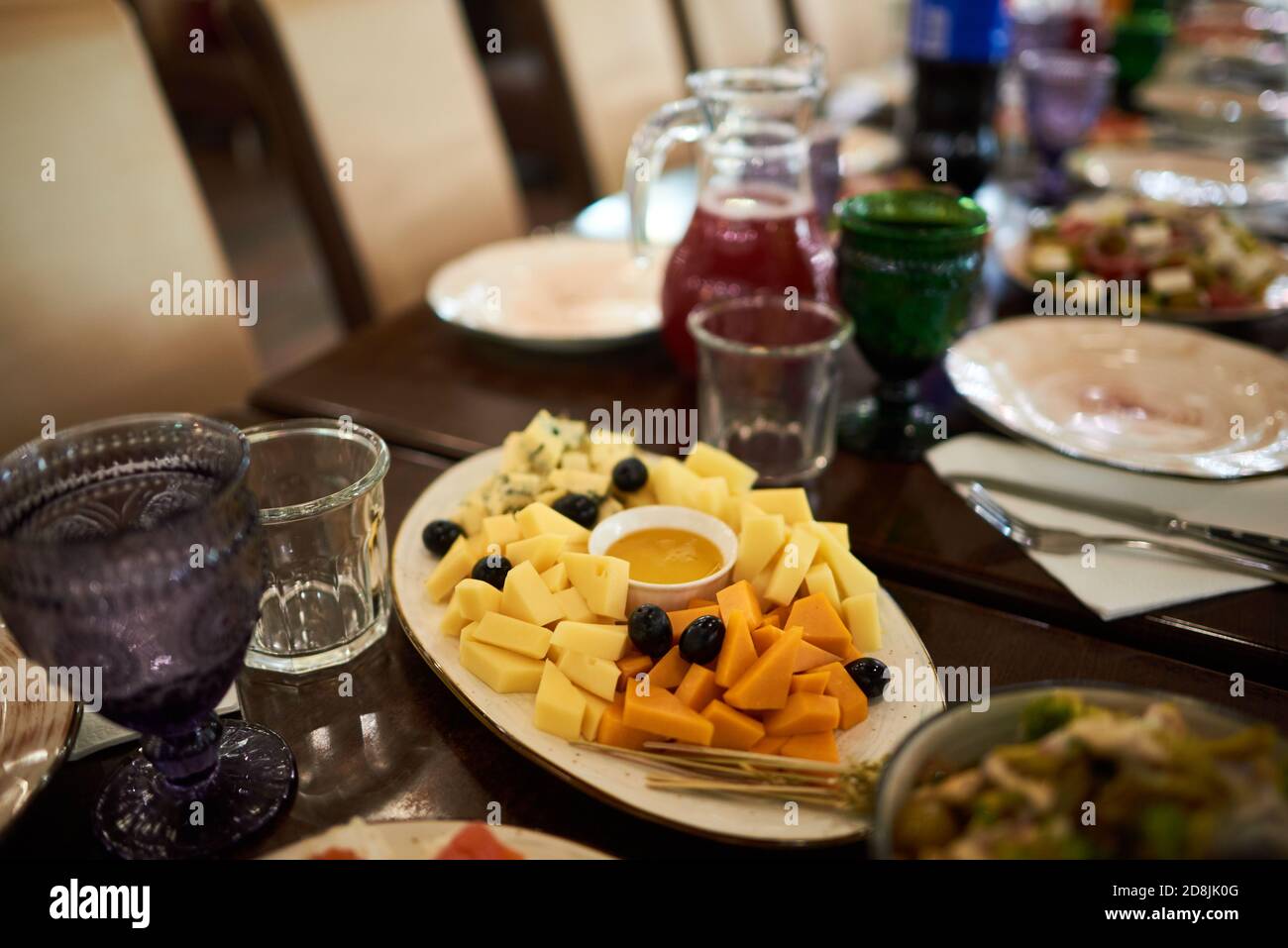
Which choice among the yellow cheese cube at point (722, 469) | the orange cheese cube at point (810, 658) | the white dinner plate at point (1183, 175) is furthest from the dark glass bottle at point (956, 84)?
the orange cheese cube at point (810, 658)

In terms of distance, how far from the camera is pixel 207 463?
2.15 feet

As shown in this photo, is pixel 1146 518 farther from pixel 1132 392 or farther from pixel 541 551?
pixel 541 551

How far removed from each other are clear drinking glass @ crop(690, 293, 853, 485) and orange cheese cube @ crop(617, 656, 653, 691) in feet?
1.17

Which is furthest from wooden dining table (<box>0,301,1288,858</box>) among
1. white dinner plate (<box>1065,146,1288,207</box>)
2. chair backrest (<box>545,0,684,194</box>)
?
chair backrest (<box>545,0,684,194</box>)

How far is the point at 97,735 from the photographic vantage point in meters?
0.73

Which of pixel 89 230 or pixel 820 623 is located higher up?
pixel 89 230

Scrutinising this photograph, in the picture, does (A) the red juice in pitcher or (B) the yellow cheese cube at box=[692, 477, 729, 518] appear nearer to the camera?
(B) the yellow cheese cube at box=[692, 477, 729, 518]

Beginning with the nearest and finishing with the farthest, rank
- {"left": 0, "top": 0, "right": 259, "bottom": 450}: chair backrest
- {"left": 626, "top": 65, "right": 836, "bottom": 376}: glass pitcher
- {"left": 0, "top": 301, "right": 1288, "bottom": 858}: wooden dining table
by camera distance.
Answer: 1. {"left": 0, "top": 301, "right": 1288, "bottom": 858}: wooden dining table
2. {"left": 626, "top": 65, "right": 836, "bottom": 376}: glass pitcher
3. {"left": 0, "top": 0, "right": 259, "bottom": 450}: chair backrest

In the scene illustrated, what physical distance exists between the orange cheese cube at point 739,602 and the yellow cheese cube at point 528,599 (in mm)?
124

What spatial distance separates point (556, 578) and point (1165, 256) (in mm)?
1154

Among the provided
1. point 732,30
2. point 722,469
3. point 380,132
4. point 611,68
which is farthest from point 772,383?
point 732,30

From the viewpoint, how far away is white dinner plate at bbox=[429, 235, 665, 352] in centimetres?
132

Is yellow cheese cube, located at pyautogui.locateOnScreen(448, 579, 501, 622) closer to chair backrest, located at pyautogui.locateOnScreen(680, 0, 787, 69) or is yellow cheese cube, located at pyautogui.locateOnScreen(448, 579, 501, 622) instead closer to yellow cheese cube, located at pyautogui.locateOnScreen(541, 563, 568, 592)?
yellow cheese cube, located at pyautogui.locateOnScreen(541, 563, 568, 592)
